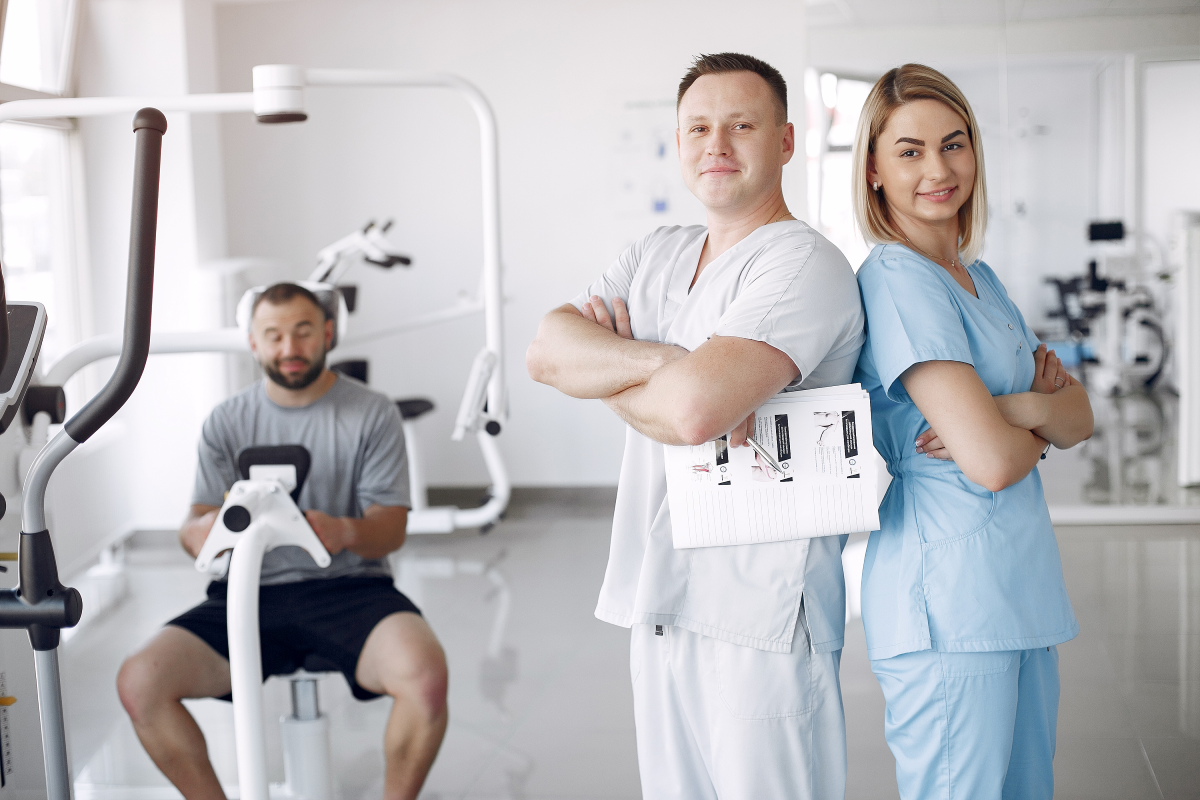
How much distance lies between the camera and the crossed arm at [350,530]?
2.03 m

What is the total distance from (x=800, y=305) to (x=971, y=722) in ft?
1.85

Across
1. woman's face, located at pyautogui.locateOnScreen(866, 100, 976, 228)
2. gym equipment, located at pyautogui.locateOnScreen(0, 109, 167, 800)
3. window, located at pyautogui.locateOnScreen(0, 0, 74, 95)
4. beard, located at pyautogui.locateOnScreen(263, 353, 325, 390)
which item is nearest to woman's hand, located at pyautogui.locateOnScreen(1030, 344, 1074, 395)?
woman's face, located at pyautogui.locateOnScreen(866, 100, 976, 228)

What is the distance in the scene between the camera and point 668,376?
1235 mm

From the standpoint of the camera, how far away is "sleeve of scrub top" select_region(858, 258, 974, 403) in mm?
1241

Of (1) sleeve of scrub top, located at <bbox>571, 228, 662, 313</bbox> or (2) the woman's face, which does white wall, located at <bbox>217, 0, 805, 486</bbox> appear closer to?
(1) sleeve of scrub top, located at <bbox>571, 228, 662, 313</bbox>

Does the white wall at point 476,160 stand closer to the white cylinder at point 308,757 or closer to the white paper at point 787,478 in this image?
the white cylinder at point 308,757

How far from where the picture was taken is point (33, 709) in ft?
5.72

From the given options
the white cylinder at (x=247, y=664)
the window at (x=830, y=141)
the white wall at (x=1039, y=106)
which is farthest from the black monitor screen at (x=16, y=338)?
the white wall at (x=1039, y=106)

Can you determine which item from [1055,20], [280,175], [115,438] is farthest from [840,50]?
[115,438]

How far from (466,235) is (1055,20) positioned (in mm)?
2852

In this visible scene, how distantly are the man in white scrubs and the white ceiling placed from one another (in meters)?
3.39

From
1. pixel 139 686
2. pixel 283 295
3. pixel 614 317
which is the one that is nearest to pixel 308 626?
pixel 139 686

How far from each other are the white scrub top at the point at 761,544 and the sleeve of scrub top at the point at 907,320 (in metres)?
0.03

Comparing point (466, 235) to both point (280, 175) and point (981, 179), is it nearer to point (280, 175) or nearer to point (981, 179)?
point (280, 175)
